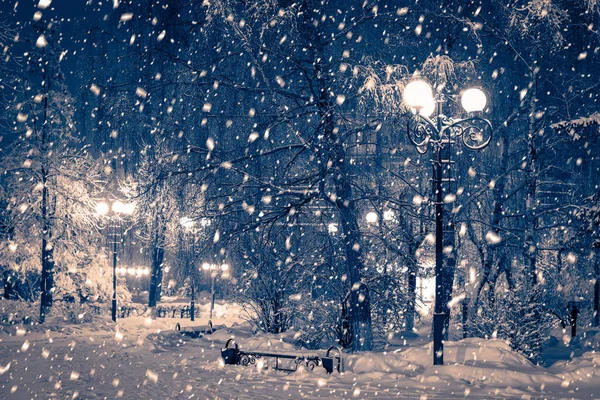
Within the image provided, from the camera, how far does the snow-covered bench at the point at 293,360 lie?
11562 millimetres

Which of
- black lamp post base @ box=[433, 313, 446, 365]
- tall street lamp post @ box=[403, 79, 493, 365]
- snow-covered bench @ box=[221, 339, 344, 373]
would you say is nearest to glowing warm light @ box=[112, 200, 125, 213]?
snow-covered bench @ box=[221, 339, 344, 373]

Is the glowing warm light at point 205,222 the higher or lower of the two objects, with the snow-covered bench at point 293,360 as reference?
higher

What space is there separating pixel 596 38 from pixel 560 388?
8800mm

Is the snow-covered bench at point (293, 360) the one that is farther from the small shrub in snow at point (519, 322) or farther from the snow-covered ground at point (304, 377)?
the small shrub in snow at point (519, 322)

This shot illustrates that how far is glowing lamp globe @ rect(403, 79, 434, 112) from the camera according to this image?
9.80m

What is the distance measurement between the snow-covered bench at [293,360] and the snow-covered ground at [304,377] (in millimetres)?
226

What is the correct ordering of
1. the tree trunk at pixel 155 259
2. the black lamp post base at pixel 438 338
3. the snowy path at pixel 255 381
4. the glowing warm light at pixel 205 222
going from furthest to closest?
the tree trunk at pixel 155 259 → the glowing warm light at pixel 205 222 → the black lamp post base at pixel 438 338 → the snowy path at pixel 255 381

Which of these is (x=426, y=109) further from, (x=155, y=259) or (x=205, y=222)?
(x=155, y=259)

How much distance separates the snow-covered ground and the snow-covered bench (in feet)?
0.74

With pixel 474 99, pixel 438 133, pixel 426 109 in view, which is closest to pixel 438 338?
pixel 438 133

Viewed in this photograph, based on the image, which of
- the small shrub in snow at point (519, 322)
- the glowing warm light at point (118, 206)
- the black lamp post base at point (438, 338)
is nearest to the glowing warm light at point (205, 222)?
the black lamp post base at point (438, 338)

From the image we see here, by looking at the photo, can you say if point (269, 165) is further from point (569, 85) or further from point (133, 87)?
point (569, 85)

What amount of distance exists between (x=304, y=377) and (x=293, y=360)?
2255mm

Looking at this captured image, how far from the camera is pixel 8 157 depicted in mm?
25188
